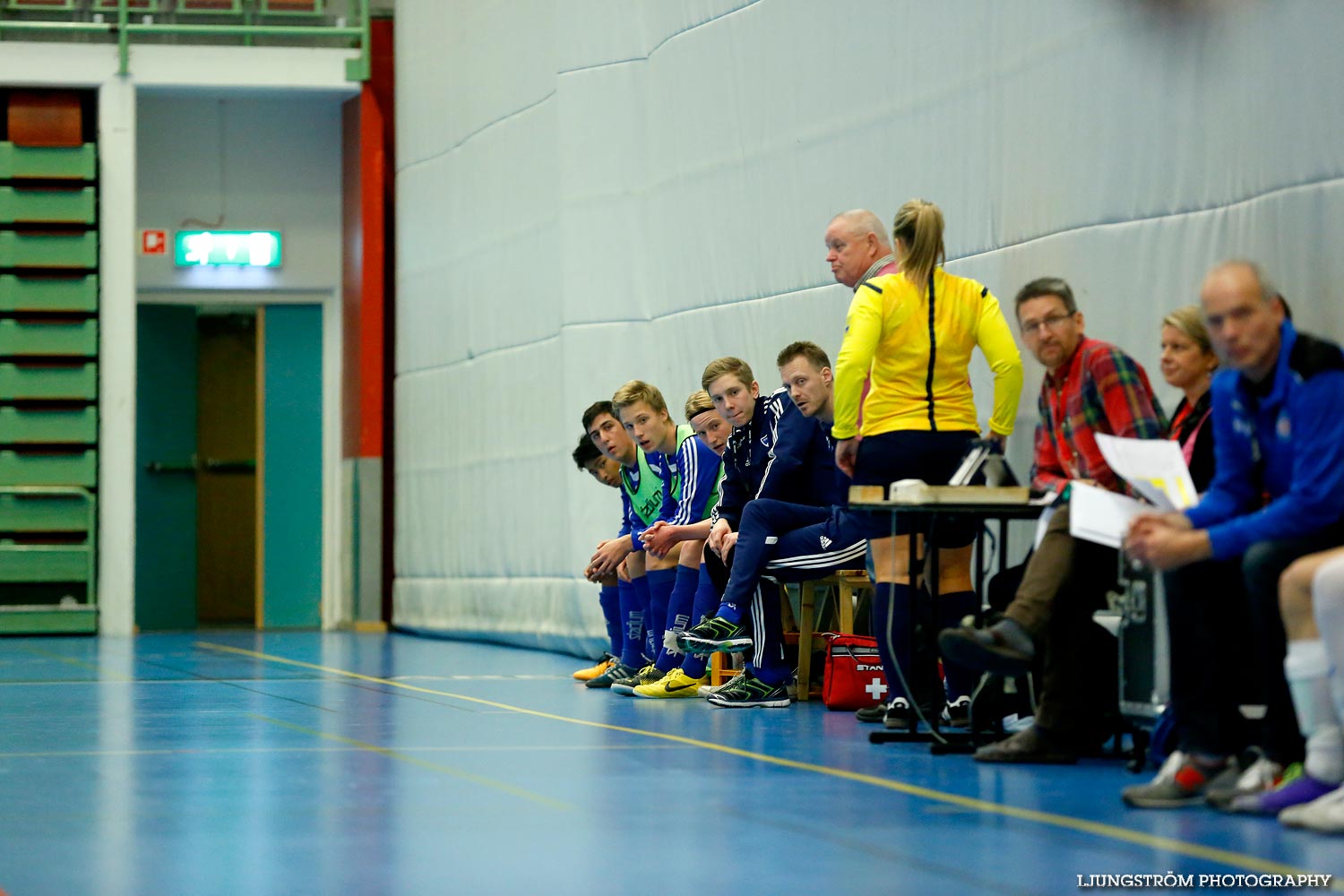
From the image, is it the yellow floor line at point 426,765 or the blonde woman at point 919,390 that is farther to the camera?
the blonde woman at point 919,390

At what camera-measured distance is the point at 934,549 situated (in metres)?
4.18

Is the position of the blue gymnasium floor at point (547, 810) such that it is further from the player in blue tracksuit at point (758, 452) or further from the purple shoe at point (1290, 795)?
the player in blue tracksuit at point (758, 452)

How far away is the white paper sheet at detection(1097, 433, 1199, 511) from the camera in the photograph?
3363 millimetres

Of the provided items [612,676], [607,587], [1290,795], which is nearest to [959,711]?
[1290,795]

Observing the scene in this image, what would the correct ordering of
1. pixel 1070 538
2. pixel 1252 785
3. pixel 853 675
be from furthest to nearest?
1. pixel 853 675
2. pixel 1070 538
3. pixel 1252 785

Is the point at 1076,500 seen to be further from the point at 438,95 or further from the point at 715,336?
the point at 438,95

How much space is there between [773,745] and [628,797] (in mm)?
1013

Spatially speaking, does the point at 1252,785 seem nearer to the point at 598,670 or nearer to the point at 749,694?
the point at 749,694

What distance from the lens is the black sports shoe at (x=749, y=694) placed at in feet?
18.4

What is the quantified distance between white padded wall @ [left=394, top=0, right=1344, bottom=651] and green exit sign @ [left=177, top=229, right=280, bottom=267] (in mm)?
1051

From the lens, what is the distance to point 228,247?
12195 mm

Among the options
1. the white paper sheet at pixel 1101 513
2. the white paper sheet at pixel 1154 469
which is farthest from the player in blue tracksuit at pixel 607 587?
the white paper sheet at pixel 1154 469

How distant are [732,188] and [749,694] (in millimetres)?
2580

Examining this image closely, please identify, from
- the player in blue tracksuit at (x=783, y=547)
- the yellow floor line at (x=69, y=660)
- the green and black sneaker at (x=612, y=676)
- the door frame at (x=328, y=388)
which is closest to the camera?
the player in blue tracksuit at (x=783, y=547)
